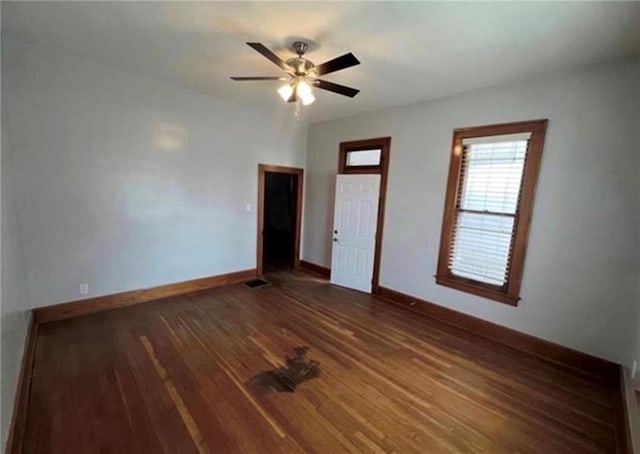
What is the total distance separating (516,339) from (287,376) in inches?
102

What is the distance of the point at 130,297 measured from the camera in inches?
148

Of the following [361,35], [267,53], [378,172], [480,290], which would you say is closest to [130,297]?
[267,53]

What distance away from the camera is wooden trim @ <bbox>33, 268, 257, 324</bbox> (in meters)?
3.23

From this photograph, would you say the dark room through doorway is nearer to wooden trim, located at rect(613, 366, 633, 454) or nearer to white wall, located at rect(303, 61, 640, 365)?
white wall, located at rect(303, 61, 640, 365)

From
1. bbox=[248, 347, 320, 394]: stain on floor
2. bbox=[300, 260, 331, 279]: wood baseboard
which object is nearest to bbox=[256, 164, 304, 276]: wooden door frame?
bbox=[300, 260, 331, 279]: wood baseboard

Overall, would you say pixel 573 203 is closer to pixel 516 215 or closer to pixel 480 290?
pixel 516 215

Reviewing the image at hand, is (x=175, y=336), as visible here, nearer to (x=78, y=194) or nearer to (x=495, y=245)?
(x=78, y=194)

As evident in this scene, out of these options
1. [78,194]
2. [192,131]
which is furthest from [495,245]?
[78,194]

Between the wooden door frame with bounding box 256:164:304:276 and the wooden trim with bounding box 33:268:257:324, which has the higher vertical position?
the wooden door frame with bounding box 256:164:304:276

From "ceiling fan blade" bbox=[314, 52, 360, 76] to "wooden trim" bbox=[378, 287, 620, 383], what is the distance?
3161 millimetres

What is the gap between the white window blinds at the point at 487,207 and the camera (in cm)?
317

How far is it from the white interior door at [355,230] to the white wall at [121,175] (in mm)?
1551

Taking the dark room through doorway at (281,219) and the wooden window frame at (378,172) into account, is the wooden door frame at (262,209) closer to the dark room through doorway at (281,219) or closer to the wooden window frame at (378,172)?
the dark room through doorway at (281,219)

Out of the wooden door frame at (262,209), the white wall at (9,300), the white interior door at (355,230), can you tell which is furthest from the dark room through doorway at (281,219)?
the white wall at (9,300)
